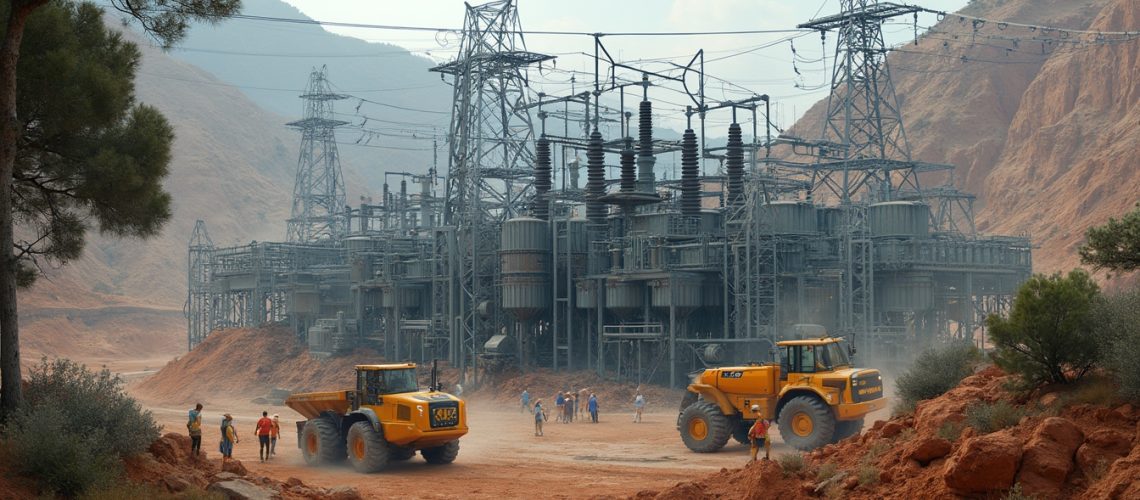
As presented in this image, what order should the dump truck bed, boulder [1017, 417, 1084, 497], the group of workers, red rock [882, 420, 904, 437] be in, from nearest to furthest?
boulder [1017, 417, 1084, 497]
red rock [882, 420, 904, 437]
the group of workers
the dump truck bed

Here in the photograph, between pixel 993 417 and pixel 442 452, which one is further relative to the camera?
pixel 442 452

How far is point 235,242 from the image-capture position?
6171 inches

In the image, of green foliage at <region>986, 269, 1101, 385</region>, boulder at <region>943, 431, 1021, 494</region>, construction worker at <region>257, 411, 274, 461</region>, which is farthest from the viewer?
construction worker at <region>257, 411, 274, 461</region>

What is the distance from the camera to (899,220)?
50.3 meters

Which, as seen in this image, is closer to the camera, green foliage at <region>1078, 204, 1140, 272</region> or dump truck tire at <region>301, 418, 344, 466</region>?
green foliage at <region>1078, 204, 1140, 272</region>

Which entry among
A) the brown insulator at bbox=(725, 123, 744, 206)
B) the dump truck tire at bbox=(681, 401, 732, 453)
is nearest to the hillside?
the brown insulator at bbox=(725, 123, 744, 206)

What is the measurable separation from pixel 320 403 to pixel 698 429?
Result: 9296 mm

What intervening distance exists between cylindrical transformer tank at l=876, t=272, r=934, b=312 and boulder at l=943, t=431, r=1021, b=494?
34.0 meters

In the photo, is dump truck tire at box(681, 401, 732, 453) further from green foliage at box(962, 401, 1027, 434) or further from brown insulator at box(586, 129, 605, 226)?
brown insulator at box(586, 129, 605, 226)

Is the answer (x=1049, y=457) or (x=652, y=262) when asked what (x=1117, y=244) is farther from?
(x=652, y=262)

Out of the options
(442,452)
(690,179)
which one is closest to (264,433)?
(442,452)

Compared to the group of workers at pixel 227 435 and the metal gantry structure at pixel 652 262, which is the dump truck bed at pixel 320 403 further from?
the metal gantry structure at pixel 652 262

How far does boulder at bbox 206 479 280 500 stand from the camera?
19641mm

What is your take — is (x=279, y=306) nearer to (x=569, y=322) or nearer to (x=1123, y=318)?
(x=569, y=322)
